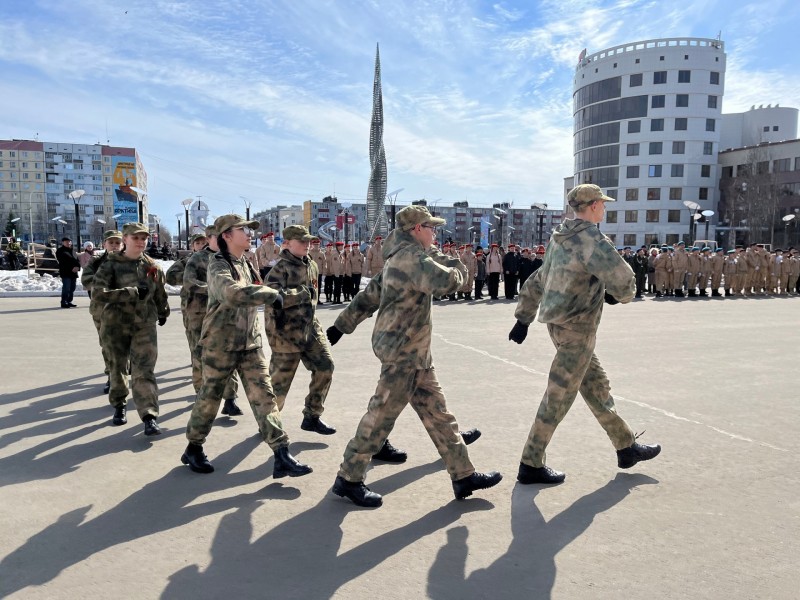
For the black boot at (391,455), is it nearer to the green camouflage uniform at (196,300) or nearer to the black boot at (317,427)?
the black boot at (317,427)

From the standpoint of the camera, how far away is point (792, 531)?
133 inches

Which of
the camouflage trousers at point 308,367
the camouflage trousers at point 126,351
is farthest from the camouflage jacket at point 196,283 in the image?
the camouflage trousers at point 308,367

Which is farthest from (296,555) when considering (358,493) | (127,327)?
(127,327)

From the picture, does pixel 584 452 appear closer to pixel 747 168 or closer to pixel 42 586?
pixel 42 586

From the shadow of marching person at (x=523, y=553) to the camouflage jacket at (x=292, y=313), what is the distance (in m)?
2.23

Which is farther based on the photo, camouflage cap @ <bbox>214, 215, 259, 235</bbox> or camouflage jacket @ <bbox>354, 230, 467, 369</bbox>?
camouflage cap @ <bbox>214, 215, 259, 235</bbox>

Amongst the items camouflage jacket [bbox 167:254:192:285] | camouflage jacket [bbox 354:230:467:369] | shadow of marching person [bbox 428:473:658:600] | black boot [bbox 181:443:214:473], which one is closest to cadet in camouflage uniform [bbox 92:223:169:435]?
black boot [bbox 181:443:214:473]

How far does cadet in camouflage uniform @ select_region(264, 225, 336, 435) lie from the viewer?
511cm

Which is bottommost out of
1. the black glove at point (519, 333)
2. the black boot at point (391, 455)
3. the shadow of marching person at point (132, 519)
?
the shadow of marching person at point (132, 519)

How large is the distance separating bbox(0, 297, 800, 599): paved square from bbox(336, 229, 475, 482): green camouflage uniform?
34 cm

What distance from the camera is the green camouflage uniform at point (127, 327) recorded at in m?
5.24

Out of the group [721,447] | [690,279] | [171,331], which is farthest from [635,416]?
[690,279]

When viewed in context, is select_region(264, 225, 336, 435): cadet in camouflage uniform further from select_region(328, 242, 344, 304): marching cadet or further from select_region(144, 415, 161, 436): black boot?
select_region(328, 242, 344, 304): marching cadet

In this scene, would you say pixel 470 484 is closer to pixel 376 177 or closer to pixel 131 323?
pixel 131 323
